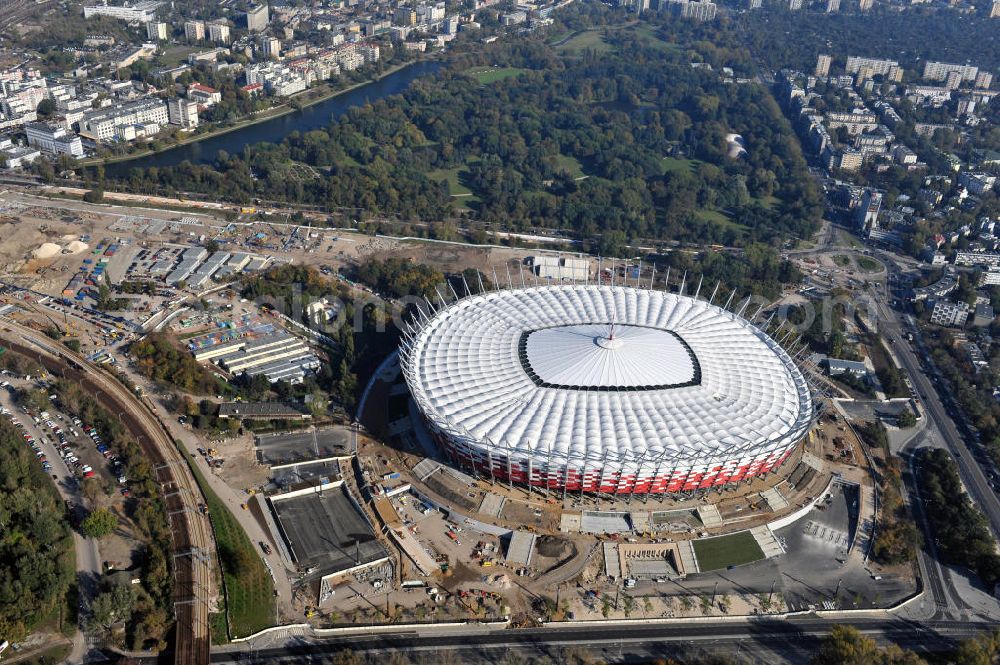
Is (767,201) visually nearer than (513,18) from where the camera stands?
Yes

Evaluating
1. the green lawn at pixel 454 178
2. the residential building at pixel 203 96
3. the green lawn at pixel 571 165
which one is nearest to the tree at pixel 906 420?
the green lawn at pixel 454 178

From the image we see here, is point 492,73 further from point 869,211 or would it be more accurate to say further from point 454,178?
point 869,211

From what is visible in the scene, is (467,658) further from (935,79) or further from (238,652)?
(935,79)

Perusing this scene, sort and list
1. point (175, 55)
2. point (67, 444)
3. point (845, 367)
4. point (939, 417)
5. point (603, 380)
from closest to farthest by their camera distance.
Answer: point (603, 380) < point (67, 444) < point (939, 417) < point (845, 367) < point (175, 55)

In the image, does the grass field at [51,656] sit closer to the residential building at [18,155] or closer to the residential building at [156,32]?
the residential building at [18,155]

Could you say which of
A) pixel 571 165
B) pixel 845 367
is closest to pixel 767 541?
pixel 845 367

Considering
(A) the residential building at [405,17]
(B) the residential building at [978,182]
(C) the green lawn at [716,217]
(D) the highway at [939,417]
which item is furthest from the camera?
(A) the residential building at [405,17]

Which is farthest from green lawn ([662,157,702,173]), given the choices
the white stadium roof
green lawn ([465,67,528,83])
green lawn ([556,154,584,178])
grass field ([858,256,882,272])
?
the white stadium roof
